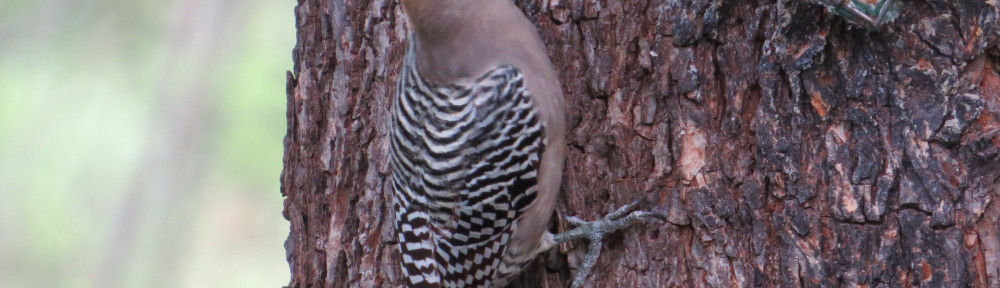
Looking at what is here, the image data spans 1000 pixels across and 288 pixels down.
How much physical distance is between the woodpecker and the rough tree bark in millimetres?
104

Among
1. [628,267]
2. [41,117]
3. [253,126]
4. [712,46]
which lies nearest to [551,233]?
[628,267]

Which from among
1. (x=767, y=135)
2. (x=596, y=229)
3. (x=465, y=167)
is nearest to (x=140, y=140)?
(x=465, y=167)

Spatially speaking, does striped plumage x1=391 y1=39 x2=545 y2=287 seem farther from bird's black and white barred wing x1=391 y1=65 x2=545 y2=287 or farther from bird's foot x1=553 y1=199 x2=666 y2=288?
bird's foot x1=553 y1=199 x2=666 y2=288

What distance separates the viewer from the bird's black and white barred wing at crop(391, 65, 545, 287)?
9.91 feet

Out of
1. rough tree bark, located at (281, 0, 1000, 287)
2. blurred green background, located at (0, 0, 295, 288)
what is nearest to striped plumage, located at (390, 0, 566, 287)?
rough tree bark, located at (281, 0, 1000, 287)

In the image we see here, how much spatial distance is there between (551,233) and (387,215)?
1.92 feet

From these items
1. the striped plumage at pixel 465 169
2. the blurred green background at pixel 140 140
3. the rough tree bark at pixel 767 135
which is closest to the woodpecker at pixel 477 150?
the striped plumage at pixel 465 169

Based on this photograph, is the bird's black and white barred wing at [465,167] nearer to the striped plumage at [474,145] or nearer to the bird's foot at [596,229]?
the striped plumage at [474,145]

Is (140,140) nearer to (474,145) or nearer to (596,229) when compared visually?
(474,145)

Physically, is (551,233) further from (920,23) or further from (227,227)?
(227,227)

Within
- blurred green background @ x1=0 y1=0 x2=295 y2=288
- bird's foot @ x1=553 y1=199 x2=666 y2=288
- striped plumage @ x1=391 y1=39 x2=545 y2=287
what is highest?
blurred green background @ x1=0 y1=0 x2=295 y2=288

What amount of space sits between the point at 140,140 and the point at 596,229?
4.07 meters

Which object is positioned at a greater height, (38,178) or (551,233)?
(38,178)

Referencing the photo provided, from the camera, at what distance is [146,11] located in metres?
6.59
